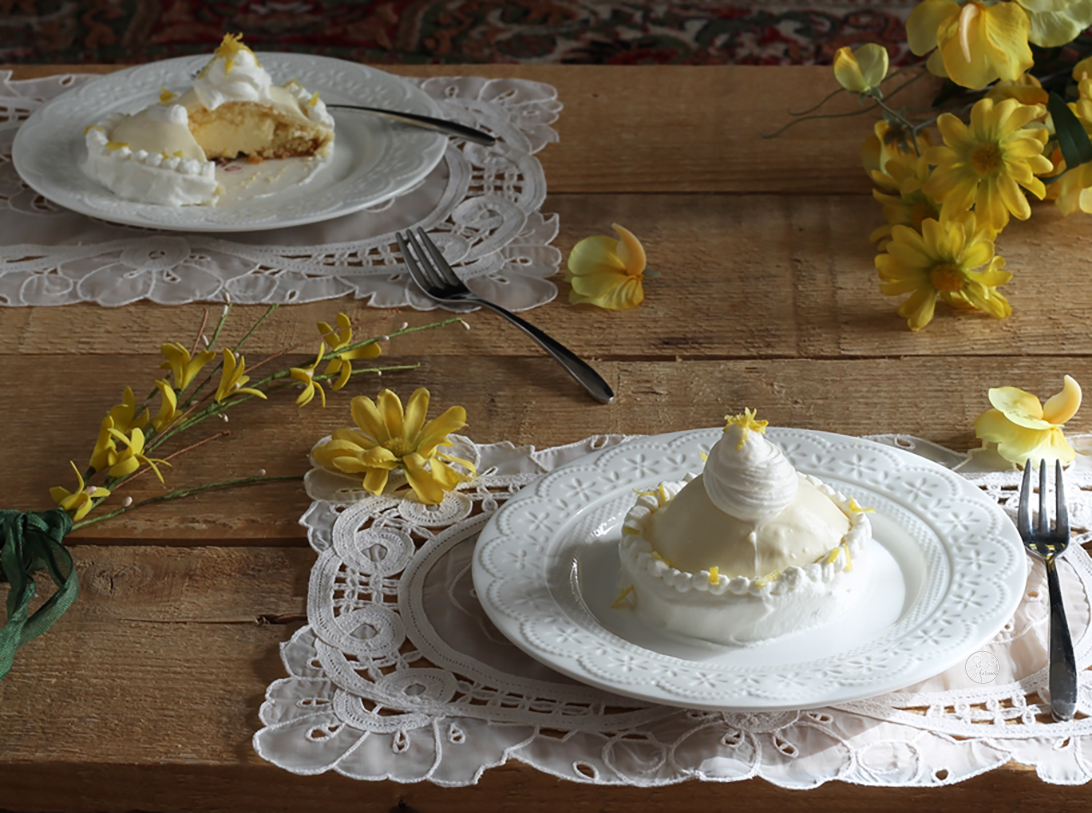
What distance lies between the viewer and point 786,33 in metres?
2.93

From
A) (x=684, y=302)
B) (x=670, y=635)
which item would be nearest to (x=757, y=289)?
(x=684, y=302)

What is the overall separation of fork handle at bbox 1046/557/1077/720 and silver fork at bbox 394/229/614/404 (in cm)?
39

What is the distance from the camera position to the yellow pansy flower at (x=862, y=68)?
115 cm

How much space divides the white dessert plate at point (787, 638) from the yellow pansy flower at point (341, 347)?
0.25 metres

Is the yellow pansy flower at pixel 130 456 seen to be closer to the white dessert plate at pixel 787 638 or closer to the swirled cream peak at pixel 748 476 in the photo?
the white dessert plate at pixel 787 638

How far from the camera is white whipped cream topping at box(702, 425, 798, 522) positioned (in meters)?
0.65

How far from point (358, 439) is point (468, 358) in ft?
0.59

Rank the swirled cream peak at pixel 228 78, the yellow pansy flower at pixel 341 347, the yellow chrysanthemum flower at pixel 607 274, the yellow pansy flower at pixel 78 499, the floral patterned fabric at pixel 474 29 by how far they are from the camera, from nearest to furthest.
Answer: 1. the yellow pansy flower at pixel 78 499
2. the yellow pansy flower at pixel 341 347
3. the yellow chrysanthemum flower at pixel 607 274
4. the swirled cream peak at pixel 228 78
5. the floral patterned fabric at pixel 474 29

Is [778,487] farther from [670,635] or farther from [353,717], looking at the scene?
[353,717]

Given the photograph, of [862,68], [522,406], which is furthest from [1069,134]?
[522,406]

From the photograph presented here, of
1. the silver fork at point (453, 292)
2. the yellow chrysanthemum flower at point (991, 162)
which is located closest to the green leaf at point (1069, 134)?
the yellow chrysanthemum flower at point (991, 162)

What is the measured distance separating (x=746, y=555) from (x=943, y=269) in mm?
496

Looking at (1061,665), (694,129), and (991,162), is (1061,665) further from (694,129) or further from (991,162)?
(694,129)

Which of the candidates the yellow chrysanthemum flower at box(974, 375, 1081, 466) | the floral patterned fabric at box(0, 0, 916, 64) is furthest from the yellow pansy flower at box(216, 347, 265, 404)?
the floral patterned fabric at box(0, 0, 916, 64)
